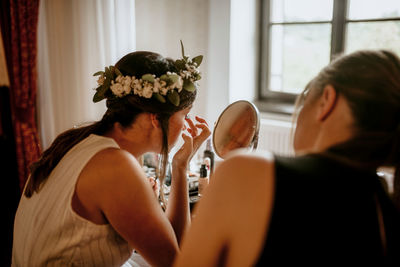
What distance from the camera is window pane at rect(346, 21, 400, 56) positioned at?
2.97 metres

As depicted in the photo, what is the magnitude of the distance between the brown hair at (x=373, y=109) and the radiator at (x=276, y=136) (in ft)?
7.85

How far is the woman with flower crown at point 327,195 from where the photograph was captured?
65cm

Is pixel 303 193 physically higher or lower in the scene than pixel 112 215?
higher

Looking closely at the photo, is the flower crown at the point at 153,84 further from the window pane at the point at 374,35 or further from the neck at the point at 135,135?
the window pane at the point at 374,35

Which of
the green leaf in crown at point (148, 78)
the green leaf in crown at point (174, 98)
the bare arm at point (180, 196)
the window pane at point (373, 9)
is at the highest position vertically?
the window pane at point (373, 9)

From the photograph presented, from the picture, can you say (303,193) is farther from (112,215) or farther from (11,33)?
(11,33)

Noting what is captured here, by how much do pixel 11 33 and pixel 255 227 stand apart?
279 centimetres

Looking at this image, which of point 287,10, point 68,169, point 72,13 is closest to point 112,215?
point 68,169

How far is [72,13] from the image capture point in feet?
→ 9.21

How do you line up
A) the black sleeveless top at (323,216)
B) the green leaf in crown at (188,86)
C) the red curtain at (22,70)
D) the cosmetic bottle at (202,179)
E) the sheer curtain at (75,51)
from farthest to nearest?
the red curtain at (22,70), the sheer curtain at (75,51), the cosmetic bottle at (202,179), the green leaf in crown at (188,86), the black sleeveless top at (323,216)

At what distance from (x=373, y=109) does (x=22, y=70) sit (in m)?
2.77

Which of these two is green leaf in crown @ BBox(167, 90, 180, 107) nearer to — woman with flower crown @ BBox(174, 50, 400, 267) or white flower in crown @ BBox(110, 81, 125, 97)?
white flower in crown @ BBox(110, 81, 125, 97)

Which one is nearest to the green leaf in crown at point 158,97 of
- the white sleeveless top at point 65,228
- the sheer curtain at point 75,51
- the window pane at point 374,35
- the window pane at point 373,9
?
the white sleeveless top at point 65,228

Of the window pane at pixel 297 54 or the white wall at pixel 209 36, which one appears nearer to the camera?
the white wall at pixel 209 36
